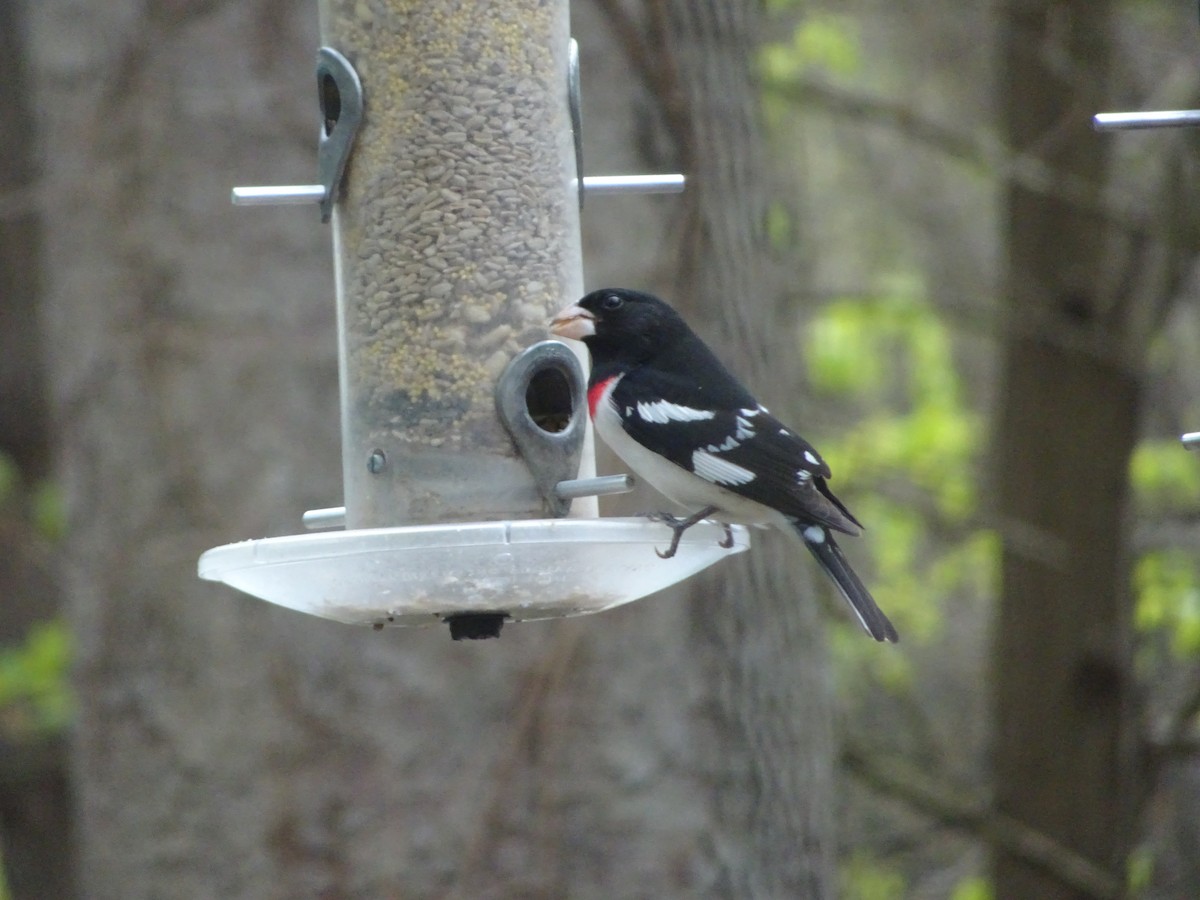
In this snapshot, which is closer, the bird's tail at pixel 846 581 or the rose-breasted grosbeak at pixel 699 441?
the bird's tail at pixel 846 581

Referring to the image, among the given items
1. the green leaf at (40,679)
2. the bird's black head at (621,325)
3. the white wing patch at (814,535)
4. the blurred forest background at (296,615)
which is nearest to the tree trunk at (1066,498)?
the blurred forest background at (296,615)

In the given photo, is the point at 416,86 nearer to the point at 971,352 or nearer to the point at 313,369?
the point at 313,369

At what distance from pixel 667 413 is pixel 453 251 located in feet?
2.26

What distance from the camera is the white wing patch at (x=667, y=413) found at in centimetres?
422

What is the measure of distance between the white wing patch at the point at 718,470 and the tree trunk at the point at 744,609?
133 centimetres

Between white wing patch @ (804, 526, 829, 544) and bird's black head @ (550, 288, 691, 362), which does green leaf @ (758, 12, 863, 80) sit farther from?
white wing patch @ (804, 526, 829, 544)

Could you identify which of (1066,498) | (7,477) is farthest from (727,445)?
(7,477)

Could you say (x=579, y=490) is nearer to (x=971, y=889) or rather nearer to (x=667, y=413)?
(x=667, y=413)

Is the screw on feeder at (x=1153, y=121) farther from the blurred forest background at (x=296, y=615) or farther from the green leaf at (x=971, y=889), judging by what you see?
the green leaf at (x=971, y=889)

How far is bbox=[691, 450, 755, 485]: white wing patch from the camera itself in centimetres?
416

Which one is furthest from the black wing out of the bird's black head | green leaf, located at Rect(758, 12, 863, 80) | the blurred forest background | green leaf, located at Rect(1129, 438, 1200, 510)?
green leaf, located at Rect(1129, 438, 1200, 510)

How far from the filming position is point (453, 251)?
416 centimetres

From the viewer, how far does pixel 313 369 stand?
557 centimetres

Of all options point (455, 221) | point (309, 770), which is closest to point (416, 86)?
point (455, 221)
